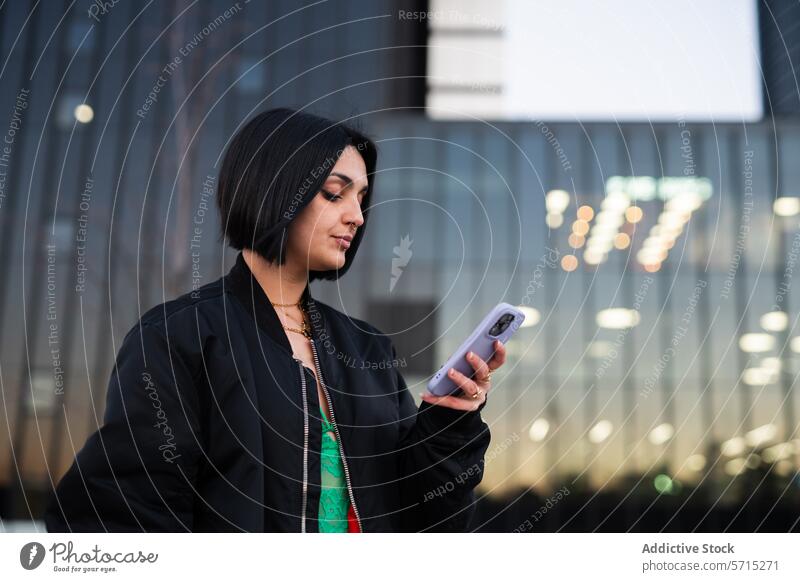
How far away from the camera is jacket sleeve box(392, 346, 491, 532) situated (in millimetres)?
1678

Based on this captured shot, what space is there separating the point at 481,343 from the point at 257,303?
483mm

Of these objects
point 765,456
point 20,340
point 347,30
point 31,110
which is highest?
point 347,30

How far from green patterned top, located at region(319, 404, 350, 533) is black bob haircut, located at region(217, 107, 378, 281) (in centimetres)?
40

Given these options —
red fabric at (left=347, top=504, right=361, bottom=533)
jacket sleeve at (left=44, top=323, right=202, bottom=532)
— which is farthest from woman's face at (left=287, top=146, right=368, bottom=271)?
red fabric at (left=347, top=504, right=361, bottom=533)

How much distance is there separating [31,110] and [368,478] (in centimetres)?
964

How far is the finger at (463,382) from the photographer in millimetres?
1609

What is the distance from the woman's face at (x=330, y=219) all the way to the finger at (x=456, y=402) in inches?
14.4

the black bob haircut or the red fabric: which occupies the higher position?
the black bob haircut

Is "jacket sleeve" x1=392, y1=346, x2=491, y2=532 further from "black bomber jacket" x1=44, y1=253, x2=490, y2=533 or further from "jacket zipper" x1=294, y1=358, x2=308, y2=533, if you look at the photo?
"jacket zipper" x1=294, y1=358, x2=308, y2=533

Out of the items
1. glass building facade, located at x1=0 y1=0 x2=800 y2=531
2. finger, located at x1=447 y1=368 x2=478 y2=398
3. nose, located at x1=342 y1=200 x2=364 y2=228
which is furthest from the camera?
glass building facade, located at x1=0 y1=0 x2=800 y2=531

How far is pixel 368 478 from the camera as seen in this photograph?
1.66 metres

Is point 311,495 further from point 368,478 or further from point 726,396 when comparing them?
point 726,396
